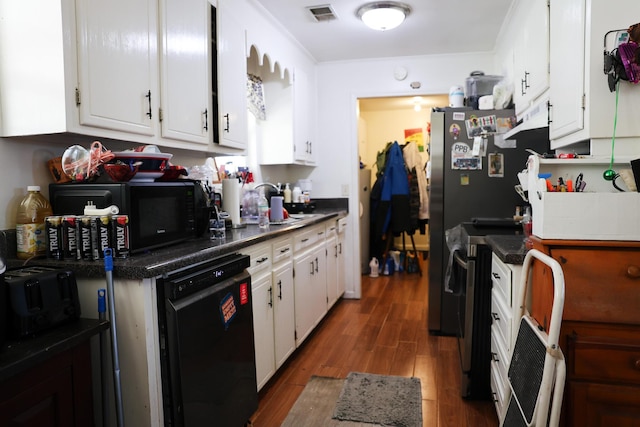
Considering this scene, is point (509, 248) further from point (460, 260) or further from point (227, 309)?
point (227, 309)

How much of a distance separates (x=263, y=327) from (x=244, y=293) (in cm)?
44

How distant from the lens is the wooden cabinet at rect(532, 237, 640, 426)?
1.33 meters

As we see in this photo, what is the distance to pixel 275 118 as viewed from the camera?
3.65m

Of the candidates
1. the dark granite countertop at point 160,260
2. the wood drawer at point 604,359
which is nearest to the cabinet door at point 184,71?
the dark granite countertop at point 160,260

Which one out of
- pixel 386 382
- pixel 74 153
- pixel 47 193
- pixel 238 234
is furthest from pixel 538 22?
pixel 47 193

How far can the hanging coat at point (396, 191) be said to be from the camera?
5270mm

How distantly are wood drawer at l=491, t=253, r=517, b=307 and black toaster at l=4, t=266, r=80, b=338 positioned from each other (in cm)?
163

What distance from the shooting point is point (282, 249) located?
2.52 meters

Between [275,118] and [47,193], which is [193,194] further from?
[275,118]

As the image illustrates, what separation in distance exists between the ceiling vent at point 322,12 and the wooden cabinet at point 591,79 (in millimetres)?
1581

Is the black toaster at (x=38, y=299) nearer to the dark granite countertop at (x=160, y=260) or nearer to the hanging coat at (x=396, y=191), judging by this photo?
the dark granite countertop at (x=160, y=260)

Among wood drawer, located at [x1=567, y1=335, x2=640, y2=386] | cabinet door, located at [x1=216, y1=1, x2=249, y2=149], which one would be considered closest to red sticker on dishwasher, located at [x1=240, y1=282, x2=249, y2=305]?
cabinet door, located at [x1=216, y1=1, x2=249, y2=149]

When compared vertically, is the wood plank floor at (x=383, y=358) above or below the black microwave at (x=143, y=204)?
below

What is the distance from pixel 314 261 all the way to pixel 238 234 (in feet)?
3.35
